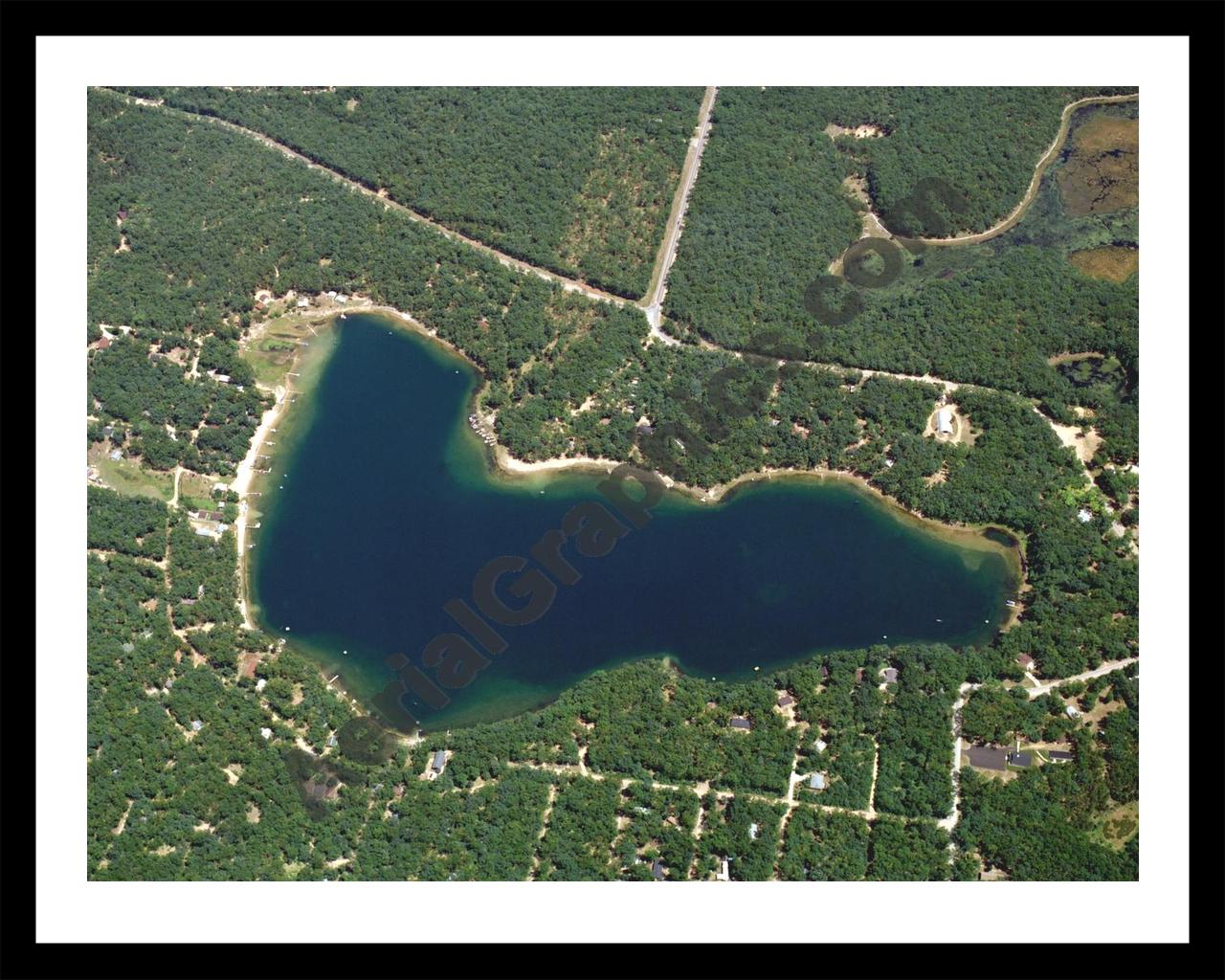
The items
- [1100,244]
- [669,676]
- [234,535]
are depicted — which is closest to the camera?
[669,676]

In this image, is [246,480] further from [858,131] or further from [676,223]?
[858,131]

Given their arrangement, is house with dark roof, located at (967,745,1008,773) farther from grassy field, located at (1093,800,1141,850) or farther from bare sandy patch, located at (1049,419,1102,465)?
bare sandy patch, located at (1049,419,1102,465)

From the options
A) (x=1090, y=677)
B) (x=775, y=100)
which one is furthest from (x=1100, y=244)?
(x=1090, y=677)

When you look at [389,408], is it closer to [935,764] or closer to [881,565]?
Answer: [881,565]

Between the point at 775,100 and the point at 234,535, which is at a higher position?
the point at 775,100

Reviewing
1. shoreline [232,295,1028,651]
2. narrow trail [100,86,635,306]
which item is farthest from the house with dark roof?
narrow trail [100,86,635,306]

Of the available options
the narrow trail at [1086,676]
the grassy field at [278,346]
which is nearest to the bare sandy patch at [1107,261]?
the narrow trail at [1086,676]

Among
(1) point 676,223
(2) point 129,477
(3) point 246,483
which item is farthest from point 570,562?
(2) point 129,477

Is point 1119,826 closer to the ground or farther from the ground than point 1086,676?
closer to the ground

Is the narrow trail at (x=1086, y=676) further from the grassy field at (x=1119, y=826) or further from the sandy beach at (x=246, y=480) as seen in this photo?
the sandy beach at (x=246, y=480)
